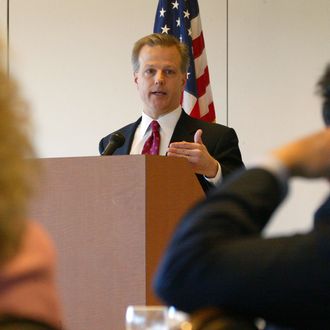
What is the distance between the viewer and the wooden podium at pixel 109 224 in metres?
2.85

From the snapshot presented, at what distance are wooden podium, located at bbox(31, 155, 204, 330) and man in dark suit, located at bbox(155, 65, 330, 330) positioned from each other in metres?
1.75

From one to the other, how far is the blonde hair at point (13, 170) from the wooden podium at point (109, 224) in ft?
6.56

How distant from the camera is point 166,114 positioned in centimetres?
394

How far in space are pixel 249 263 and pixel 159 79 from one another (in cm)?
296

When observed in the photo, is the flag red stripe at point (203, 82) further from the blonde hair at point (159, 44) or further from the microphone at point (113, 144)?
the microphone at point (113, 144)

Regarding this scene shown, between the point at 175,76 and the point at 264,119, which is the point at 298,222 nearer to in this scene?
the point at 264,119

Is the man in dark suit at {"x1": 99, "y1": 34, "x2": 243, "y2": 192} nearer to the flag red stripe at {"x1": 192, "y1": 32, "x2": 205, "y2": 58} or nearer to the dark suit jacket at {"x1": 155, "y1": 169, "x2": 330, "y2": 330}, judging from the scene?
the flag red stripe at {"x1": 192, "y1": 32, "x2": 205, "y2": 58}

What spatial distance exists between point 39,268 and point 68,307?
213cm

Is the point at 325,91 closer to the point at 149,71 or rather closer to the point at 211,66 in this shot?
the point at 149,71

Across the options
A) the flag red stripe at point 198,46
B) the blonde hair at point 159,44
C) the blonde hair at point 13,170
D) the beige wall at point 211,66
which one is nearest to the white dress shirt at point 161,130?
the blonde hair at point 159,44

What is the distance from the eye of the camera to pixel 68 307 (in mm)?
2938

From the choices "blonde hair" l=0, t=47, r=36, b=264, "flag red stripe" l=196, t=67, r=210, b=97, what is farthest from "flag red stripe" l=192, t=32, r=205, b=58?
"blonde hair" l=0, t=47, r=36, b=264

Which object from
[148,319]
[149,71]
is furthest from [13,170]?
[149,71]

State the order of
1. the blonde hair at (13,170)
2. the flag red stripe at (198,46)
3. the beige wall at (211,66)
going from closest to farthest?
the blonde hair at (13,170) → the flag red stripe at (198,46) → the beige wall at (211,66)
